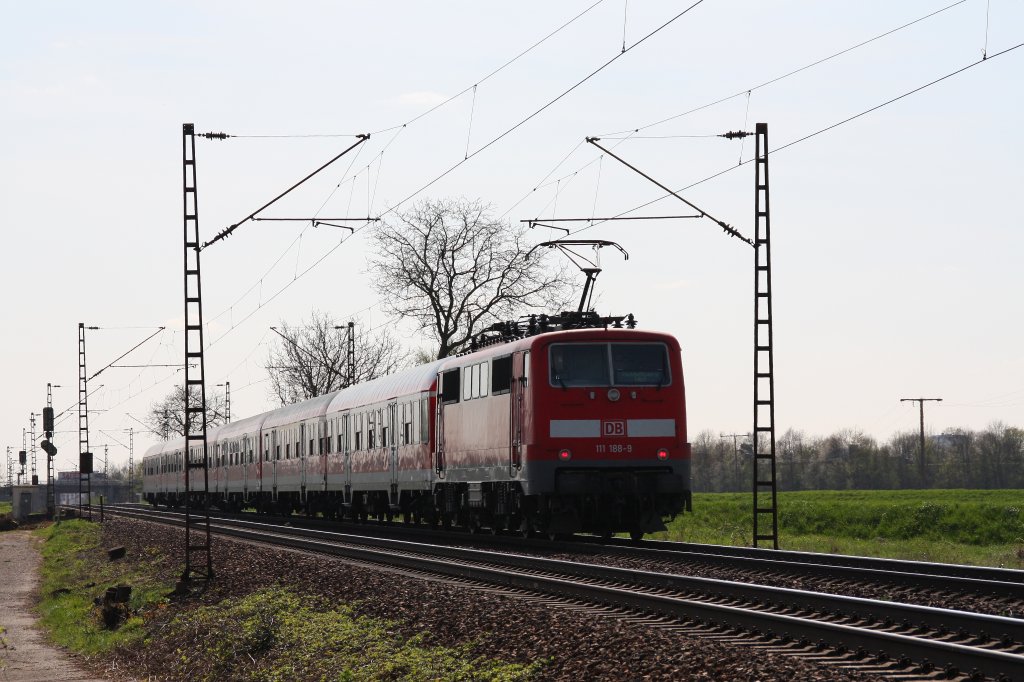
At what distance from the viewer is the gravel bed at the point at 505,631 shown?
1070cm

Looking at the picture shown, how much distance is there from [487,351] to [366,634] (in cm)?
1218

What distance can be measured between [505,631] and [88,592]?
1745cm

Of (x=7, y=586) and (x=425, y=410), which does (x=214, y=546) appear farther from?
(x=7, y=586)

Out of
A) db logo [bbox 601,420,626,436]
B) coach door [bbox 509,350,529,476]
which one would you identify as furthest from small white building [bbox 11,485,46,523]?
db logo [bbox 601,420,626,436]

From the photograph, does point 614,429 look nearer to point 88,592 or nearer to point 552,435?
point 552,435

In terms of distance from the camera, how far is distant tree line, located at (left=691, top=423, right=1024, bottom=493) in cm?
9981

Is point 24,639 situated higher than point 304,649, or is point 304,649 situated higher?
point 304,649

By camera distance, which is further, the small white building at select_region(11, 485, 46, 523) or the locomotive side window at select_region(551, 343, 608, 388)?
the small white building at select_region(11, 485, 46, 523)

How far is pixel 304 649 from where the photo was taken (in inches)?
602

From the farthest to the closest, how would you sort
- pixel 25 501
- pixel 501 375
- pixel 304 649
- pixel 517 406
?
A: pixel 25 501 → pixel 501 375 → pixel 517 406 → pixel 304 649

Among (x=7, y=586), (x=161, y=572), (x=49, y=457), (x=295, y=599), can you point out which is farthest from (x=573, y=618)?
(x=49, y=457)

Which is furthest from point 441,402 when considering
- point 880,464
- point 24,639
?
point 880,464

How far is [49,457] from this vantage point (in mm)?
63406

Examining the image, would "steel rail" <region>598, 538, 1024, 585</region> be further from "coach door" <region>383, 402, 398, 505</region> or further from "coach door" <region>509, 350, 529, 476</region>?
"coach door" <region>383, 402, 398, 505</region>
